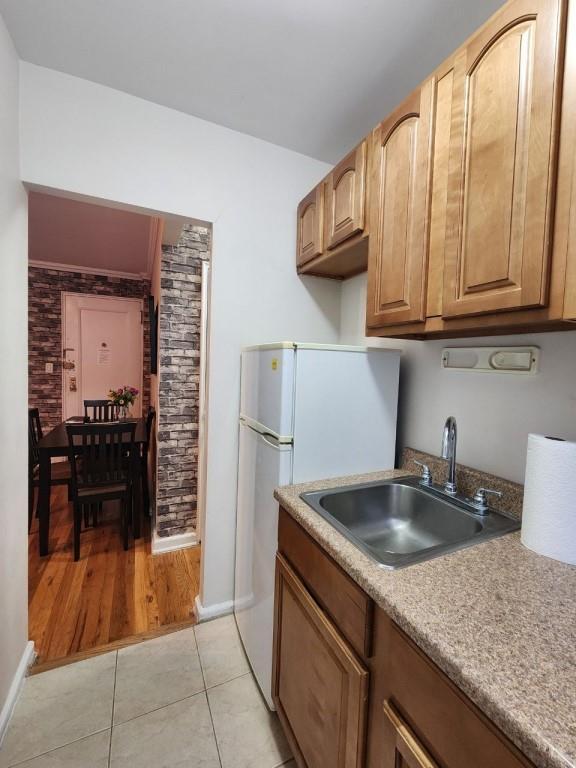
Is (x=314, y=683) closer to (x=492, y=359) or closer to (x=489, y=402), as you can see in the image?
(x=489, y=402)

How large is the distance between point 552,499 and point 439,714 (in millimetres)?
548

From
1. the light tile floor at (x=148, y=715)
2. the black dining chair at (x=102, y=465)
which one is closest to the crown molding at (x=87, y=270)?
the black dining chair at (x=102, y=465)

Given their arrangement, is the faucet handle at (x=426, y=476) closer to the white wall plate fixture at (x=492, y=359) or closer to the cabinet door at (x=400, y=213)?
the white wall plate fixture at (x=492, y=359)

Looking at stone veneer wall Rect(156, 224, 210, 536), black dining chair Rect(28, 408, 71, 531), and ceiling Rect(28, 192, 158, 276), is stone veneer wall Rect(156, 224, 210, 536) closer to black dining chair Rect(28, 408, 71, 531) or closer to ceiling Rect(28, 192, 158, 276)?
ceiling Rect(28, 192, 158, 276)

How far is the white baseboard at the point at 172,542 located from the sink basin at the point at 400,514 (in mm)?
Answer: 1758

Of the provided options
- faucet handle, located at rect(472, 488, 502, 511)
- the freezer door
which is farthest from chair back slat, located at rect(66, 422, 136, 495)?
faucet handle, located at rect(472, 488, 502, 511)

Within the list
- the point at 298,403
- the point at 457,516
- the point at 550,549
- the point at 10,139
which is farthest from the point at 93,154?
the point at 550,549

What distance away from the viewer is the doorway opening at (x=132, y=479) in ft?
6.12

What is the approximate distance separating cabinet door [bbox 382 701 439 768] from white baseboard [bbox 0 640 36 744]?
1.41m

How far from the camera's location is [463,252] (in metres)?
0.92

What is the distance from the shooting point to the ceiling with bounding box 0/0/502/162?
1.12 m

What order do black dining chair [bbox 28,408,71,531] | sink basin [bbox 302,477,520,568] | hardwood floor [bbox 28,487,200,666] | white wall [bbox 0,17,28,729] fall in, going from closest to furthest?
sink basin [bbox 302,477,520,568], white wall [bbox 0,17,28,729], hardwood floor [bbox 28,487,200,666], black dining chair [bbox 28,408,71,531]

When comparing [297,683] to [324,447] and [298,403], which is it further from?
[298,403]

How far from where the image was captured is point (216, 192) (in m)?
1.72
